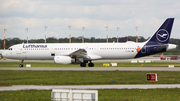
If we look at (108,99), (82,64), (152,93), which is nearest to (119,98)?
(108,99)

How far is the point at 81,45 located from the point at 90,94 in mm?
36605

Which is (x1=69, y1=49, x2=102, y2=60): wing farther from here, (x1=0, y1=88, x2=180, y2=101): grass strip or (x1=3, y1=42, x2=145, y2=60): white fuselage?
(x1=0, y1=88, x2=180, y2=101): grass strip

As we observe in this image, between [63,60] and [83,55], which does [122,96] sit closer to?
[63,60]

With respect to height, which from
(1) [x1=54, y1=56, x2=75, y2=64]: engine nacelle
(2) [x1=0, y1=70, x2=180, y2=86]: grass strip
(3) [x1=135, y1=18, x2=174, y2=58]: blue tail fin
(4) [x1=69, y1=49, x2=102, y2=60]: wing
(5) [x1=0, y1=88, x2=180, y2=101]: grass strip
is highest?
(3) [x1=135, y1=18, x2=174, y2=58]: blue tail fin

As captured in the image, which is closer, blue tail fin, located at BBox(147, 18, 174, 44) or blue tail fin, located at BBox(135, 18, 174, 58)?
blue tail fin, located at BBox(135, 18, 174, 58)

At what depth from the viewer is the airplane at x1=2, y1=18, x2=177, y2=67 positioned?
4644 cm

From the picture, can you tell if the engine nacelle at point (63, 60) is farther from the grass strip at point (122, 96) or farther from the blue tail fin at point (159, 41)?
the grass strip at point (122, 96)

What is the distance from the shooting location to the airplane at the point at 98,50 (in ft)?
152

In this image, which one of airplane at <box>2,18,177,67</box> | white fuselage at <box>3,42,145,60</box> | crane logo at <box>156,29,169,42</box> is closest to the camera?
airplane at <box>2,18,177,67</box>

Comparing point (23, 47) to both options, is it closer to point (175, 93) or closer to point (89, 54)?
point (89, 54)

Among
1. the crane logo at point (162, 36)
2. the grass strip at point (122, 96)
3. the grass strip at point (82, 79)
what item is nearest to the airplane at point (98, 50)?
the crane logo at point (162, 36)

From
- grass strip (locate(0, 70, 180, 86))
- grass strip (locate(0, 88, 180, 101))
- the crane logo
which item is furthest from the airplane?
grass strip (locate(0, 88, 180, 101))

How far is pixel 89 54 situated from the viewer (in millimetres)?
48094

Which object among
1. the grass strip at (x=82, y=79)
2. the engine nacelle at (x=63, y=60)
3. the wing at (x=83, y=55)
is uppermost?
the wing at (x=83, y=55)
